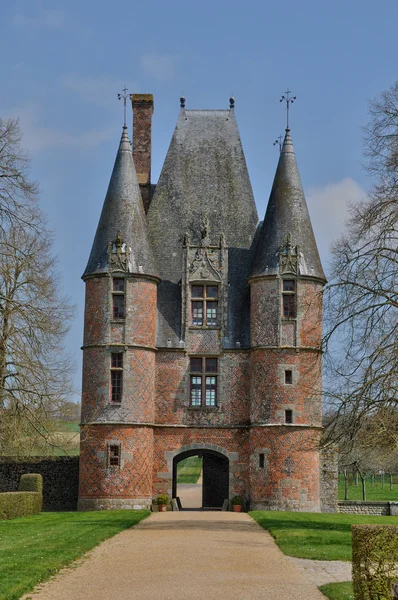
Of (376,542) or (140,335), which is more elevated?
(140,335)

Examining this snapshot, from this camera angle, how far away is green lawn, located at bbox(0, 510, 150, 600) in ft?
44.5

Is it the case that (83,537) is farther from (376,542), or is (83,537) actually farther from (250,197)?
(250,197)

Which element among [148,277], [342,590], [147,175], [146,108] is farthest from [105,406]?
[342,590]

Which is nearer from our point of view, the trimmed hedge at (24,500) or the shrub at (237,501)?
the trimmed hedge at (24,500)

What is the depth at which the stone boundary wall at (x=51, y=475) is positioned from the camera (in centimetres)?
3600

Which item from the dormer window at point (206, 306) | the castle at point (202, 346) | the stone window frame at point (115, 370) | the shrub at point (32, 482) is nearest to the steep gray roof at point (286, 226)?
the castle at point (202, 346)

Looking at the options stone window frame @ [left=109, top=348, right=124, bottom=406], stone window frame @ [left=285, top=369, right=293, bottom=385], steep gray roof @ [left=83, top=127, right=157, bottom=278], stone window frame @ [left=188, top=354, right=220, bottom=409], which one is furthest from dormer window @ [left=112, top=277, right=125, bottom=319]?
stone window frame @ [left=285, top=369, right=293, bottom=385]

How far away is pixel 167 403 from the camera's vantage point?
115 ft

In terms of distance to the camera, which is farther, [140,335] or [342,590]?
[140,335]

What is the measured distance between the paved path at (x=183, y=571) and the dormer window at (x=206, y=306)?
14.3 m

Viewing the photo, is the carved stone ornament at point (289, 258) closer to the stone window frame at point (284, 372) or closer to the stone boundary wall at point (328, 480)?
the stone window frame at point (284, 372)

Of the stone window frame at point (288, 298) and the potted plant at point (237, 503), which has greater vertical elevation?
the stone window frame at point (288, 298)

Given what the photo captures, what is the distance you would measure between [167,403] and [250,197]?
929 centimetres

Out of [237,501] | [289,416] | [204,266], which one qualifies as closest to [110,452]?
[237,501]
